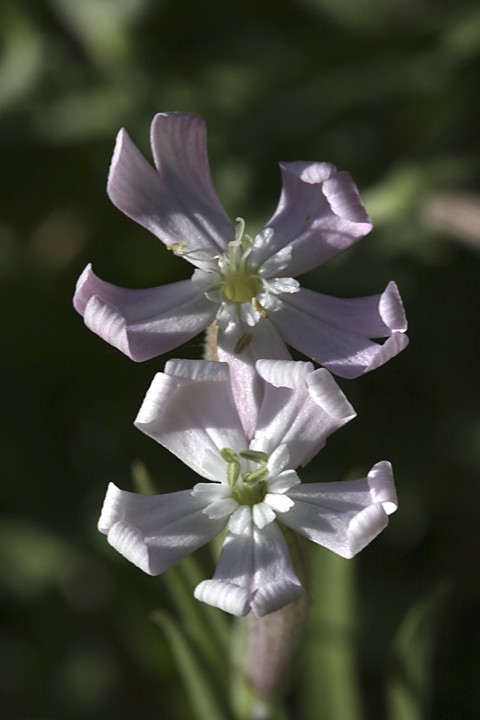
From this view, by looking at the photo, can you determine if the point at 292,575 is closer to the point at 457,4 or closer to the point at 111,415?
the point at 111,415

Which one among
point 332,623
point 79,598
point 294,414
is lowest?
point 79,598

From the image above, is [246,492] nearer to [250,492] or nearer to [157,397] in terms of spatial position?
[250,492]

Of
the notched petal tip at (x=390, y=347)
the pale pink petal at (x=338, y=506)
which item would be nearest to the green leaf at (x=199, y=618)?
the pale pink petal at (x=338, y=506)

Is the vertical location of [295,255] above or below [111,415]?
above

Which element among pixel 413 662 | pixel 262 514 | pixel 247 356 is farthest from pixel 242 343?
pixel 413 662

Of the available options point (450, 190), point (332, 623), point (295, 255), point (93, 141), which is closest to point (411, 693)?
point (332, 623)

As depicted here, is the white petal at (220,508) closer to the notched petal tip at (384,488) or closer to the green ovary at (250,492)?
the green ovary at (250,492)
